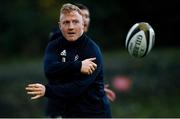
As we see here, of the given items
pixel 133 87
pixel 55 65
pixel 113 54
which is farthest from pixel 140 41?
pixel 113 54

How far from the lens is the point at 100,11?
63.3 feet

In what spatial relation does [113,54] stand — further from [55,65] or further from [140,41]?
[55,65]

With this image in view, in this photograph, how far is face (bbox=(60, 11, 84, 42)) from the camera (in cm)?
811

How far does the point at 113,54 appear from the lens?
17422mm

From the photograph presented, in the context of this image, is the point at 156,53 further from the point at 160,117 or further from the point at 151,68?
the point at 160,117

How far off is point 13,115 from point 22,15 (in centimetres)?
449

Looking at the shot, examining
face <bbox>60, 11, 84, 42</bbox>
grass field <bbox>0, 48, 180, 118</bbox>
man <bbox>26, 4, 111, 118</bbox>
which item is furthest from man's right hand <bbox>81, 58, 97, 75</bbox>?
grass field <bbox>0, 48, 180, 118</bbox>

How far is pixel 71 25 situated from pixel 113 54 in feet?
30.7

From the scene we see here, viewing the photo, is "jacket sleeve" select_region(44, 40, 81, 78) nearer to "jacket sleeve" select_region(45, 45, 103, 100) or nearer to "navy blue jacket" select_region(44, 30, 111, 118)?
"navy blue jacket" select_region(44, 30, 111, 118)

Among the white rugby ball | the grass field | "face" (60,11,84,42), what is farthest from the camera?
the grass field

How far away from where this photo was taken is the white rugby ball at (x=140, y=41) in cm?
888

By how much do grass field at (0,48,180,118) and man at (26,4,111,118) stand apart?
673cm

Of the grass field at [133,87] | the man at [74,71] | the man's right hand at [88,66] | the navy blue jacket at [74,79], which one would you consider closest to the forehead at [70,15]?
the man at [74,71]

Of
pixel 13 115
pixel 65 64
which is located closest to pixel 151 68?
pixel 13 115
